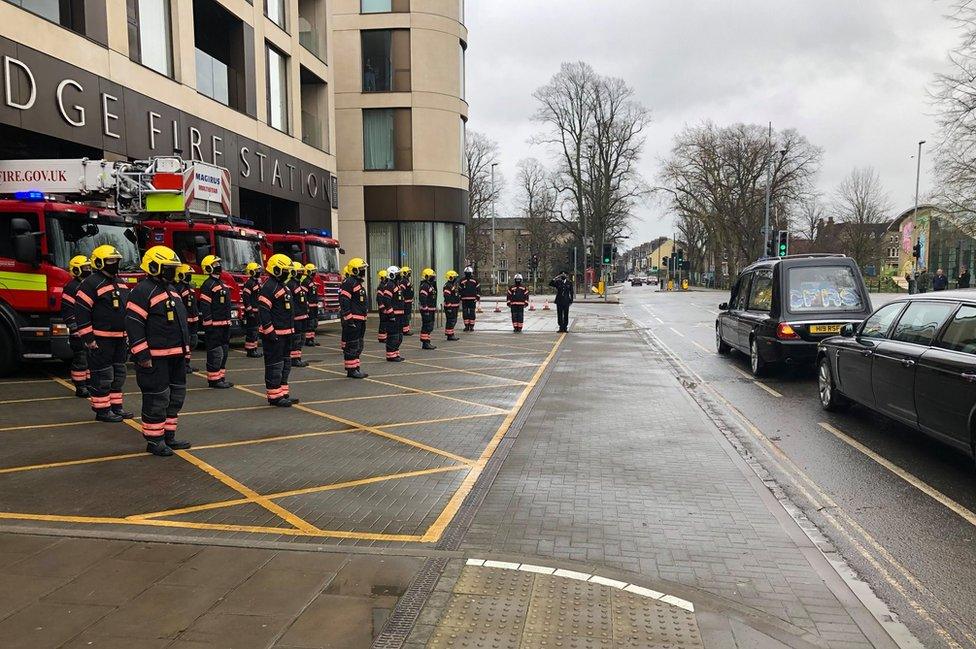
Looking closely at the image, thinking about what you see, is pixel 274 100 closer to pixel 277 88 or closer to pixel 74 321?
pixel 277 88

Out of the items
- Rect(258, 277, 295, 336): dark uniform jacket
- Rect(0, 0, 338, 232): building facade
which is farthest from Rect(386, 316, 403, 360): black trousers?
Rect(0, 0, 338, 232): building facade

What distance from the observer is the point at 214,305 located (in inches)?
444

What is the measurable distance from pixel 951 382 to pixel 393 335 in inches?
392

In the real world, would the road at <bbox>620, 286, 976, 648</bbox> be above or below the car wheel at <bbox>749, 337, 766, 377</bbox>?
below

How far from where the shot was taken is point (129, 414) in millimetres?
8383

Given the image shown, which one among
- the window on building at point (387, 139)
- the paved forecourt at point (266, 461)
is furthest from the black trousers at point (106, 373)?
the window on building at point (387, 139)

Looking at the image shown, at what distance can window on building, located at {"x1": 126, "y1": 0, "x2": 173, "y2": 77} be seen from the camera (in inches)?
616

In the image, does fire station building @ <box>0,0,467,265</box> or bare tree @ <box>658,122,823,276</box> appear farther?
bare tree @ <box>658,122,823,276</box>

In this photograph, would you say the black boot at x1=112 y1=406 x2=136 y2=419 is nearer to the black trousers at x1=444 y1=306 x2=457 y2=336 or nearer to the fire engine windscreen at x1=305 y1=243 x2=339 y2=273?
the black trousers at x1=444 y1=306 x2=457 y2=336

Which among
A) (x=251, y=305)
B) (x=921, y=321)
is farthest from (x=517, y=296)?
(x=921, y=321)

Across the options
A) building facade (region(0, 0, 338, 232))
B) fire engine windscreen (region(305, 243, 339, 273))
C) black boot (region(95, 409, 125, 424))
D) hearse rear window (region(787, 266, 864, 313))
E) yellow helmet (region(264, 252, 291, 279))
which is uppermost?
building facade (region(0, 0, 338, 232))

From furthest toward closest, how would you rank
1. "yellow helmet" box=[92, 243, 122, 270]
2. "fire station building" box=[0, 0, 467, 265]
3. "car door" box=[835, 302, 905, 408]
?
"fire station building" box=[0, 0, 467, 265] < "yellow helmet" box=[92, 243, 122, 270] < "car door" box=[835, 302, 905, 408]

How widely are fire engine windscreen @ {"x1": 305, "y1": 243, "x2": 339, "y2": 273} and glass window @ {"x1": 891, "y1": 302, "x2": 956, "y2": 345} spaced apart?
620 inches

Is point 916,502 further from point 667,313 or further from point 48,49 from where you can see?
point 667,313
